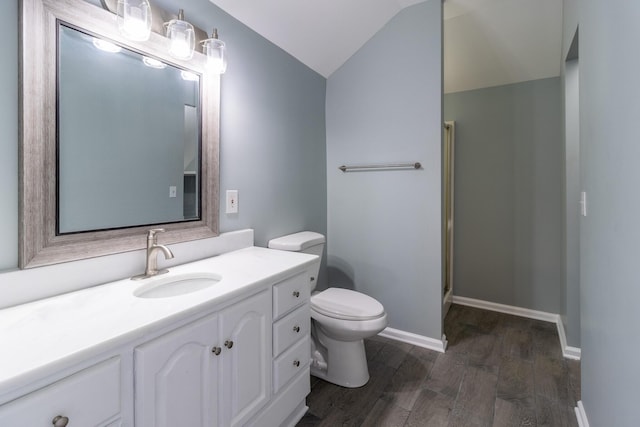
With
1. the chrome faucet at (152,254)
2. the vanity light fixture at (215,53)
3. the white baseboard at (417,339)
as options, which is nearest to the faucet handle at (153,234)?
the chrome faucet at (152,254)

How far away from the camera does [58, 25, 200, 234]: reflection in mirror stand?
108 centimetres

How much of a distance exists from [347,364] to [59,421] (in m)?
1.42

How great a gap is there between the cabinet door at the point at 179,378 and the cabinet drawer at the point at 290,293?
33 cm

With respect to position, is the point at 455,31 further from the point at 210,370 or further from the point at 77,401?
the point at 77,401

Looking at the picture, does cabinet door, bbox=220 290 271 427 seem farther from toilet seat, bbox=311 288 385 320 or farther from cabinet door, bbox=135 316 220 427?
toilet seat, bbox=311 288 385 320

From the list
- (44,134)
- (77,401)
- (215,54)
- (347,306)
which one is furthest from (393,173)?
(77,401)

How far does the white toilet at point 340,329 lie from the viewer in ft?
5.57

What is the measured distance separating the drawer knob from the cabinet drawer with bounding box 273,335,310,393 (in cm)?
77

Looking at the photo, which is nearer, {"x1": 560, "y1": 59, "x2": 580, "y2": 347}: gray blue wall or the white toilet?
the white toilet

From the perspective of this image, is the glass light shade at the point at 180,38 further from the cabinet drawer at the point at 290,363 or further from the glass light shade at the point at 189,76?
the cabinet drawer at the point at 290,363

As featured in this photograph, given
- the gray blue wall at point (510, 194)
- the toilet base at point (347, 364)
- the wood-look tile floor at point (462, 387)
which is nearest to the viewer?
the wood-look tile floor at point (462, 387)

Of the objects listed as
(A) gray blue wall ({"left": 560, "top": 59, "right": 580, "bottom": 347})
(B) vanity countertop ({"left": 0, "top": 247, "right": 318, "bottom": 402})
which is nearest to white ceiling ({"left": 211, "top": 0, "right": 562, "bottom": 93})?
(A) gray blue wall ({"left": 560, "top": 59, "right": 580, "bottom": 347})

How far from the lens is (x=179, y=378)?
92 cm

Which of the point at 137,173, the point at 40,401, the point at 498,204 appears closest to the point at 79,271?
the point at 137,173
